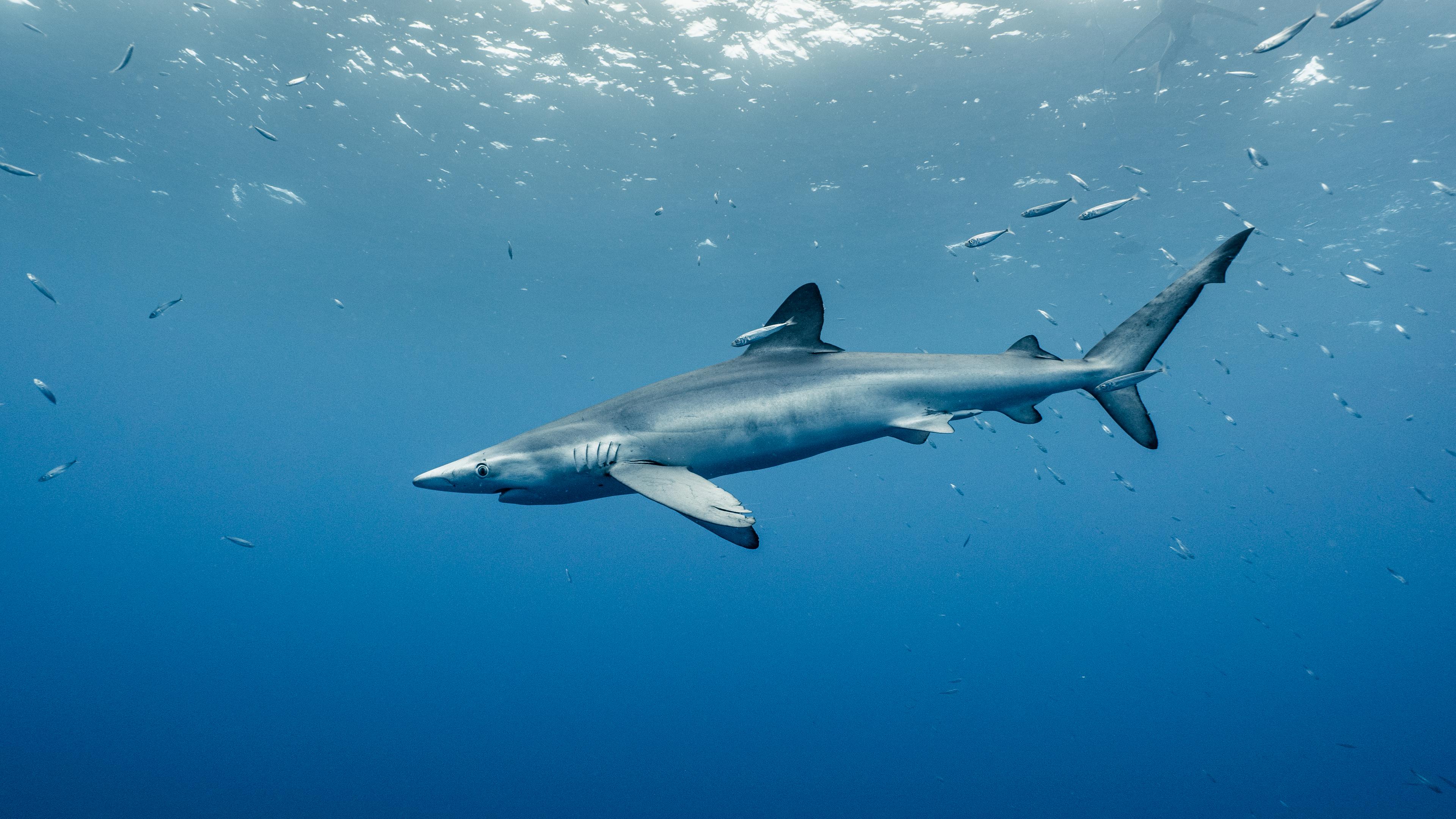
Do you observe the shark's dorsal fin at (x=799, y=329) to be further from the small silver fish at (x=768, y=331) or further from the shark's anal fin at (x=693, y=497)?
the shark's anal fin at (x=693, y=497)

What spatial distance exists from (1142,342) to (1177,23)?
38.0 feet

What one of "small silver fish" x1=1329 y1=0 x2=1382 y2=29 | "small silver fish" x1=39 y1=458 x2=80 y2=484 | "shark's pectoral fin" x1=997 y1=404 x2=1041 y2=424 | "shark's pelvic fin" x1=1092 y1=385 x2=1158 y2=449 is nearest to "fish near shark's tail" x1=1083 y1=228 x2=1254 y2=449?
"shark's pelvic fin" x1=1092 y1=385 x2=1158 y2=449

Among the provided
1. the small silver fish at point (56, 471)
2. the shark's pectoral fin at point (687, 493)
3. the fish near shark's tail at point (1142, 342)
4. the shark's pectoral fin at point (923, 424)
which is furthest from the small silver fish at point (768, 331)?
the small silver fish at point (56, 471)

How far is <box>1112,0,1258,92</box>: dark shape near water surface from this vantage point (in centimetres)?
1059

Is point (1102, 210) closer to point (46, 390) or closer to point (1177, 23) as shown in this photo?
point (1177, 23)

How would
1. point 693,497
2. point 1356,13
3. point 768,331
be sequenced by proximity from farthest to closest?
point 1356,13
point 768,331
point 693,497

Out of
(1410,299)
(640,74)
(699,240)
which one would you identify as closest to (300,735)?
(699,240)

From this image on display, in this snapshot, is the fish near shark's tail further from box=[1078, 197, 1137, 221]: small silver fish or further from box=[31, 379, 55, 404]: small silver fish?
box=[31, 379, 55, 404]: small silver fish

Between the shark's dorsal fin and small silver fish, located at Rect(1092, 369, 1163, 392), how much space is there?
162cm

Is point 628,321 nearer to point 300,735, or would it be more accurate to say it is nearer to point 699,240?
point 699,240

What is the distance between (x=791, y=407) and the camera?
3275 mm

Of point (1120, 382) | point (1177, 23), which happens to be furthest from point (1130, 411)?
point (1177, 23)

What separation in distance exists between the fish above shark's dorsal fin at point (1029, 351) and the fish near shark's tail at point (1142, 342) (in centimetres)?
22

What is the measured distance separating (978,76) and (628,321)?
20.7 m
